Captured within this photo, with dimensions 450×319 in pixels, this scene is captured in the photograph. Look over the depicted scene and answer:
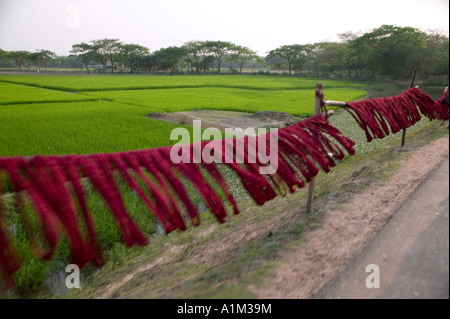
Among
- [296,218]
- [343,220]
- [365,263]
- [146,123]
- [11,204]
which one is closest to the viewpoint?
[365,263]

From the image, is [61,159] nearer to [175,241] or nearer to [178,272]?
[178,272]

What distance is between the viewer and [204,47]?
51.7 meters

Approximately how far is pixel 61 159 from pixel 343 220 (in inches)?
72.2

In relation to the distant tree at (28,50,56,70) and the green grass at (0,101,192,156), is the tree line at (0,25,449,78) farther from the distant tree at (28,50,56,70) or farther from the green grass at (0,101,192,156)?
the green grass at (0,101,192,156)

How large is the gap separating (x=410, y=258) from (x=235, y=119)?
27.8 ft

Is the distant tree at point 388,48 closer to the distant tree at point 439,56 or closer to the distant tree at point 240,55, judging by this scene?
the distant tree at point 439,56

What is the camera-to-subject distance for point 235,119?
9.72 m

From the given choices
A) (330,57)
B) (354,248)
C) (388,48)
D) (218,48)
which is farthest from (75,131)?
(218,48)

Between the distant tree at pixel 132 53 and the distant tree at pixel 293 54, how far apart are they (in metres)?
20.5

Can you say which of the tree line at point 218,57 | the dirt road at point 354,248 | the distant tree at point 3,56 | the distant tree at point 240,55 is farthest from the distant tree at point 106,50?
the dirt road at point 354,248

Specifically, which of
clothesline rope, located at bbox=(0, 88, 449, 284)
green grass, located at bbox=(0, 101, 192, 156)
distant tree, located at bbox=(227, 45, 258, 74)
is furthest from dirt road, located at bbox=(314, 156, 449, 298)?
distant tree, located at bbox=(227, 45, 258, 74)

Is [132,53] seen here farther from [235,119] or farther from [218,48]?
[235,119]

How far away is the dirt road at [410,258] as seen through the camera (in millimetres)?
1238
